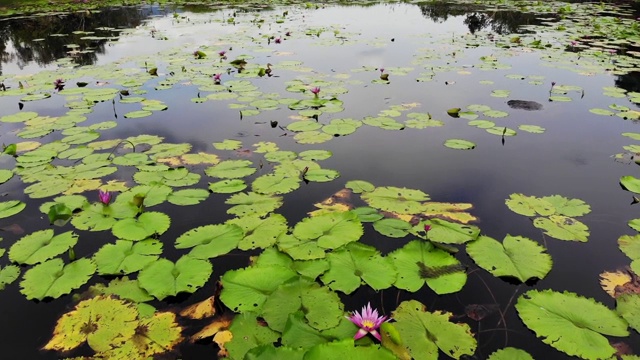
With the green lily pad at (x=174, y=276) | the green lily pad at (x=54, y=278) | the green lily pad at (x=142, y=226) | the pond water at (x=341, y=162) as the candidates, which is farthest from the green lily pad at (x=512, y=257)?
the green lily pad at (x=54, y=278)

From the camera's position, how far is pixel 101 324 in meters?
2.44

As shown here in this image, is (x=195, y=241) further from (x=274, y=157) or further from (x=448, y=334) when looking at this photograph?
(x=448, y=334)

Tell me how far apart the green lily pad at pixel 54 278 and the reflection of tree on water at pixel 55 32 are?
8989mm

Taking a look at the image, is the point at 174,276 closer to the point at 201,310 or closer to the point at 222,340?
the point at 201,310

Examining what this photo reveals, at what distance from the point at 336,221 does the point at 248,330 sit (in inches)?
51.4

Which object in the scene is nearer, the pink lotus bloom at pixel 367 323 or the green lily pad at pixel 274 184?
the pink lotus bloom at pixel 367 323

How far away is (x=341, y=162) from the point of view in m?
4.71

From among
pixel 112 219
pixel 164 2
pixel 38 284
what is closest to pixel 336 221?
pixel 112 219

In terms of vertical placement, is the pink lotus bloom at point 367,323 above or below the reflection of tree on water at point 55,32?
below

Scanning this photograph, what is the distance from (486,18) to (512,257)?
1783 centimetres

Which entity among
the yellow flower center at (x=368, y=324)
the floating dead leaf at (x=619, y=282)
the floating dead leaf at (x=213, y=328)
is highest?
the yellow flower center at (x=368, y=324)

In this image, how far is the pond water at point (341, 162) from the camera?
2.71 m

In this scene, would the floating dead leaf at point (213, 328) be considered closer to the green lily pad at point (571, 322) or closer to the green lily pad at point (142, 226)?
the green lily pad at point (142, 226)

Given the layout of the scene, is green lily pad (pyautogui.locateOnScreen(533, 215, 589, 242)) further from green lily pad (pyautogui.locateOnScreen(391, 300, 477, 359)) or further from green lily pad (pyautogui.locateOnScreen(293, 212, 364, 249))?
green lily pad (pyautogui.locateOnScreen(293, 212, 364, 249))
